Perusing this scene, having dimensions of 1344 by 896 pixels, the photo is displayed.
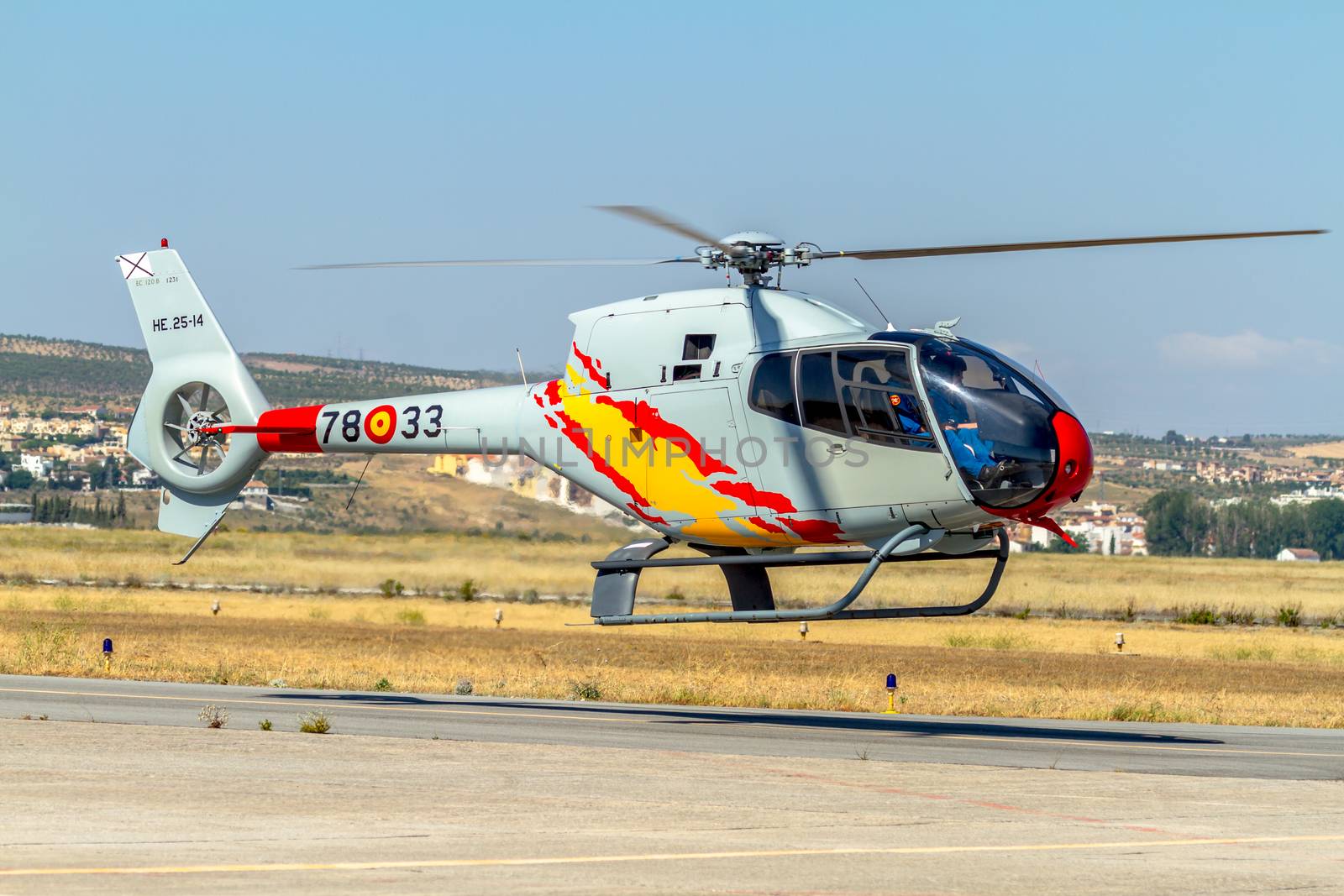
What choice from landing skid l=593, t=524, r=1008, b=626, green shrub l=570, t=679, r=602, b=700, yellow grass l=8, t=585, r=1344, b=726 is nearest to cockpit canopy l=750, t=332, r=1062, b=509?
landing skid l=593, t=524, r=1008, b=626

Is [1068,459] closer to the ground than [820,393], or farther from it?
closer to the ground

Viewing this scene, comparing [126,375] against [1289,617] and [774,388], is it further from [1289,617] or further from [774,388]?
[774,388]

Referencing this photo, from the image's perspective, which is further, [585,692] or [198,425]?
[585,692]

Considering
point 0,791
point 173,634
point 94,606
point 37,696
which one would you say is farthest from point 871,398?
point 94,606

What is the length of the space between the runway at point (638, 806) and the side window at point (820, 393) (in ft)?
13.0

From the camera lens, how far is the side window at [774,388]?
1969cm

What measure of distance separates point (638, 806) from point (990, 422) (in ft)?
21.8

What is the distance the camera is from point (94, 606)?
2090 inches

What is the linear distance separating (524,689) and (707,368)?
910 centimetres

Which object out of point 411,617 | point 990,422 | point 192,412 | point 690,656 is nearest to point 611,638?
point 690,656

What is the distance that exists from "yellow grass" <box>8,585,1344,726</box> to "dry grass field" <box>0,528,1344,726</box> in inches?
5.2

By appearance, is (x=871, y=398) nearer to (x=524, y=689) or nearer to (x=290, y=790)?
(x=290, y=790)

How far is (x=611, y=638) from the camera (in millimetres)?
47406

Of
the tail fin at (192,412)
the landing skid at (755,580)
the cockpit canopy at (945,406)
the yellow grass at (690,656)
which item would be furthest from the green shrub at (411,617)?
the cockpit canopy at (945,406)
